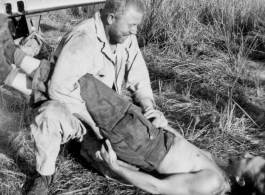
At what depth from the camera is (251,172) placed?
2.78 m

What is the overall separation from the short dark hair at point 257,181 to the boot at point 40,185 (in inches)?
60.1

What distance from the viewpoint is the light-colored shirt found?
2736 millimetres

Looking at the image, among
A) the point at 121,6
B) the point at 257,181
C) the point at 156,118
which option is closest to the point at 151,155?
the point at 156,118

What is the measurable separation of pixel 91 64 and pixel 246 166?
56.5 inches

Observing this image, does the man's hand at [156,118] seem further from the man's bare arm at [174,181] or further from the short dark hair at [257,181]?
the short dark hair at [257,181]

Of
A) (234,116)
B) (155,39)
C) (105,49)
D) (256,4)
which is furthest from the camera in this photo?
(256,4)

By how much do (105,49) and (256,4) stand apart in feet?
12.9

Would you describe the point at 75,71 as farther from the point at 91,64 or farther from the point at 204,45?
the point at 204,45

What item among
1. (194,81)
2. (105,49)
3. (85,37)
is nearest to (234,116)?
(194,81)

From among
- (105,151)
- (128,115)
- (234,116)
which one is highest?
(128,115)

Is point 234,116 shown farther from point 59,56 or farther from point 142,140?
point 59,56

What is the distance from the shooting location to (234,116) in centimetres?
388

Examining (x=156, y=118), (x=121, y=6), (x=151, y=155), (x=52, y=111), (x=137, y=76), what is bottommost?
(x=151, y=155)

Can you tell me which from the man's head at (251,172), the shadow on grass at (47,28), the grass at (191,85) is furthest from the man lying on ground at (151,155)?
the shadow on grass at (47,28)
